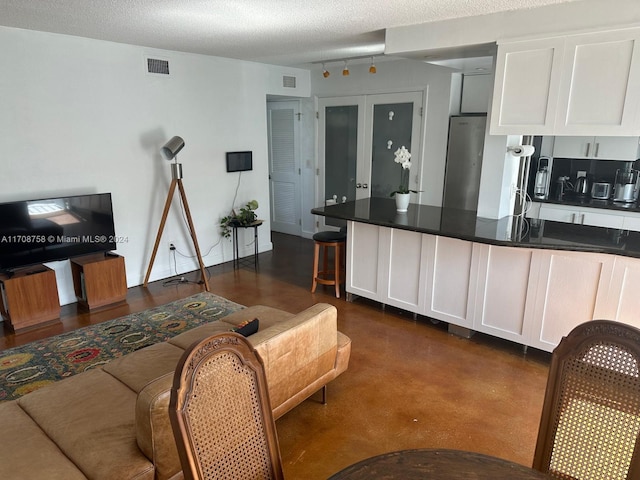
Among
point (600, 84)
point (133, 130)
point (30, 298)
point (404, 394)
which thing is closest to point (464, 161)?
point (600, 84)

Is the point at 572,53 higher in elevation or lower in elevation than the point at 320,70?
lower

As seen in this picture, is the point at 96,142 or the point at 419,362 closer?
the point at 419,362

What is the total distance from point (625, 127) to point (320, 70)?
4.31m

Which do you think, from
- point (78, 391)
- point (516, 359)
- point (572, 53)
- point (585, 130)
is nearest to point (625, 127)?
point (585, 130)

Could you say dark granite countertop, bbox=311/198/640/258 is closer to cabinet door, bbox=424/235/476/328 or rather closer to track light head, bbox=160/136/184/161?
cabinet door, bbox=424/235/476/328

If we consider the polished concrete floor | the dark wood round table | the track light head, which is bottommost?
the polished concrete floor

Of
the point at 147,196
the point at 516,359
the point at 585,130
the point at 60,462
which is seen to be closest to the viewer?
the point at 60,462

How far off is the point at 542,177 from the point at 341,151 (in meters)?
2.74

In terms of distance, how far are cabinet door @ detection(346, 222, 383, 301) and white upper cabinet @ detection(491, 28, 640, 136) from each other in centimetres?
145

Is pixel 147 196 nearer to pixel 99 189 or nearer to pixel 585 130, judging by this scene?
pixel 99 189

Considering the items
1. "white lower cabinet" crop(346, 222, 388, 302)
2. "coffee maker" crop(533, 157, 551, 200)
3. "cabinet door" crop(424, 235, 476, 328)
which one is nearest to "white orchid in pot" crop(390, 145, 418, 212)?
"white lower cabinet" crop(346, 222, 388, 302)

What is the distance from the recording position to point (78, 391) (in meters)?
2.18

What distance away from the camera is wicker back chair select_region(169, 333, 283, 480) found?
1284mm

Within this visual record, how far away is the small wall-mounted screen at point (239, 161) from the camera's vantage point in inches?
216
